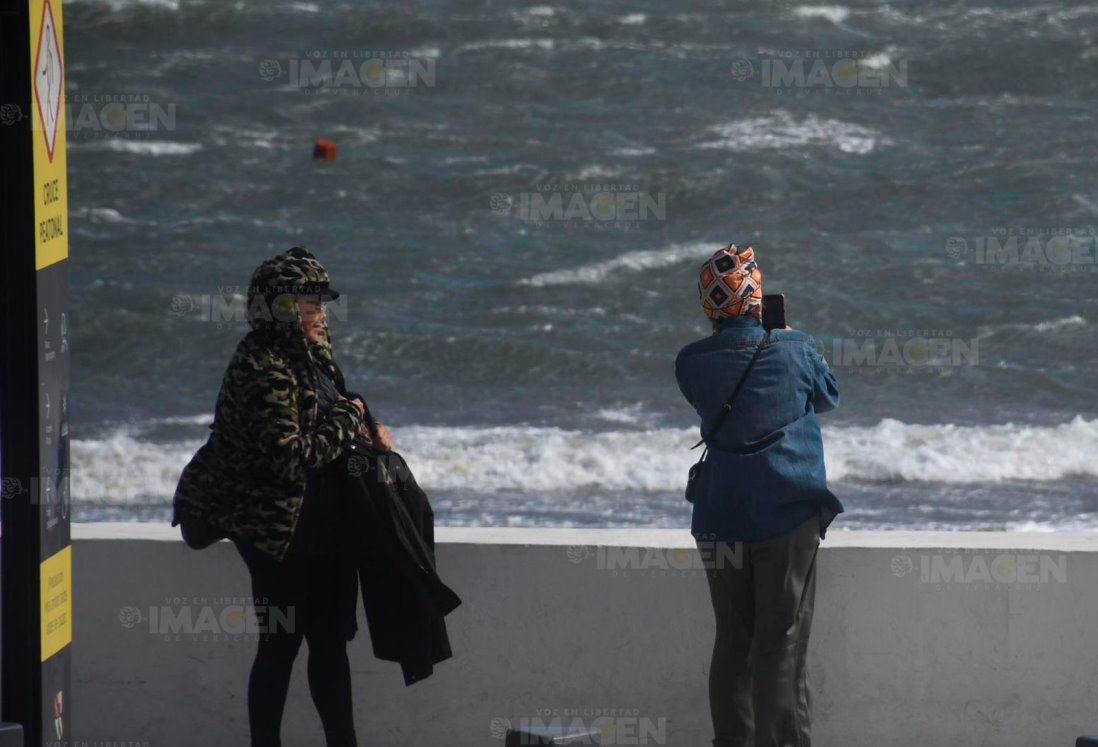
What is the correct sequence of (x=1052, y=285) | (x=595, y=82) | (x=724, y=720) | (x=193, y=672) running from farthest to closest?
(x=595, y=82) < (x=1052, y=285) < (x=193, y=672) < (x=724, y=720)

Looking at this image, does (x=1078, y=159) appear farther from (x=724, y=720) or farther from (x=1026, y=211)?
(x=724, y=720)

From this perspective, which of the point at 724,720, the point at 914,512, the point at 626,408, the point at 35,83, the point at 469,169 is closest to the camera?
the point at 35,83

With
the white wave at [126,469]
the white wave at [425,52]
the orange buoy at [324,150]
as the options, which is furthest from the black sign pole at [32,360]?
the white wave at [425,52]

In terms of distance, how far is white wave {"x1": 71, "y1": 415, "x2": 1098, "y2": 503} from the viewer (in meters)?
12.9

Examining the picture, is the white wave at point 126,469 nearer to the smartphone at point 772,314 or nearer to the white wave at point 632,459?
the white wave at point 632,459

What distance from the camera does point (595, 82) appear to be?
26.8 m

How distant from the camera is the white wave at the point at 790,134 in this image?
24750mm

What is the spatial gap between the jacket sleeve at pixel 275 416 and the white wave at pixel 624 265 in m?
18.0

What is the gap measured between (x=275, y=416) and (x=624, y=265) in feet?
61.5

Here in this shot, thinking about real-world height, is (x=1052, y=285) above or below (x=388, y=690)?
below

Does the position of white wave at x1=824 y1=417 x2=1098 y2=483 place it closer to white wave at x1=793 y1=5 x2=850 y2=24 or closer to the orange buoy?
the orange buoy

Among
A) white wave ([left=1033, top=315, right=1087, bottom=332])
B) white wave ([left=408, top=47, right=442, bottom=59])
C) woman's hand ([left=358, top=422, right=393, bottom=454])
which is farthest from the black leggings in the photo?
white wave ([left=408, top=47, right=442, bottom=59])

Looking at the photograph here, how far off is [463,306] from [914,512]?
1068cm

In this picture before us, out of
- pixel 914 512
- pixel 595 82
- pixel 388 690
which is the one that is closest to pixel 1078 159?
pixel 595 82
